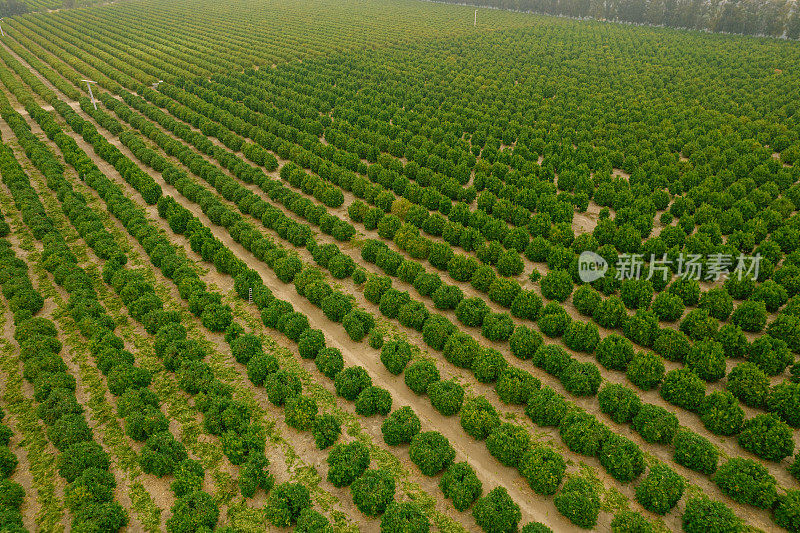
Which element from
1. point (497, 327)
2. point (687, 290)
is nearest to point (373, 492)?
point (497, 327)

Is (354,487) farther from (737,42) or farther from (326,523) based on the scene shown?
(737,42)

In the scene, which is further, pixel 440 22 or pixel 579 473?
pixel 440 22

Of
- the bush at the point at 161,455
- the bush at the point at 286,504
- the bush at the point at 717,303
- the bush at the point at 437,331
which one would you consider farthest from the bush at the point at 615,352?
the bush at the point at 161,455

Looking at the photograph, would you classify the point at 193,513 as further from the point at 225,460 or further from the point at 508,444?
the point at 508,444

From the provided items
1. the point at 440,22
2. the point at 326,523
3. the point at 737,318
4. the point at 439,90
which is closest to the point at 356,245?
the point at 326,523

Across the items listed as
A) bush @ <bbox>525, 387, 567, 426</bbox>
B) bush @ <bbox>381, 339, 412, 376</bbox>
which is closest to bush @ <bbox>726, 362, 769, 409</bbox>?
bush @ <bbox>525, 387, 567, 426</bbox>

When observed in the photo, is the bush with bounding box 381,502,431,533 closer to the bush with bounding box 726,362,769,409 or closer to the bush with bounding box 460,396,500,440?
the bush with bounding box 460,396,500,440
